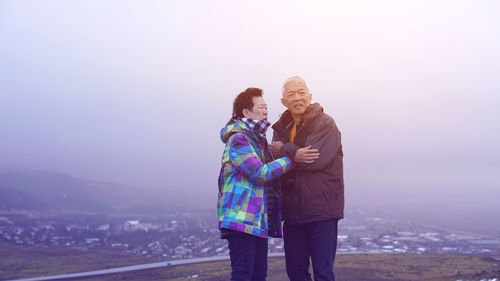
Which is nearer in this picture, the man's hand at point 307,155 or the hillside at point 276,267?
the man's hand at point 307,155

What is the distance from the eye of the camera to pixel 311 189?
499 cm

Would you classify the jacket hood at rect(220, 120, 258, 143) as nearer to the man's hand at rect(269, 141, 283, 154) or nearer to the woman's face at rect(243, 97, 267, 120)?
the woman's face at rect(243, 97, 267, 120)

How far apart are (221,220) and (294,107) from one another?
5.74 feet

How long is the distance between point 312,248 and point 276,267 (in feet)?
81.3

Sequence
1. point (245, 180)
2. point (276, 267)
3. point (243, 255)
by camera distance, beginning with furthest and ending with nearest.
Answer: point (276, 267) → point (245, 180) → point (243, 255)

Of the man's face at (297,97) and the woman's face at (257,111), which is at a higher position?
the man's face at (297,97)

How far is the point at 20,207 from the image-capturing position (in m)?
108

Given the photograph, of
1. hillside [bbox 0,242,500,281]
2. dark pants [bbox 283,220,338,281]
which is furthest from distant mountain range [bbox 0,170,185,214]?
dark pants [bbox 283,220,338,281]

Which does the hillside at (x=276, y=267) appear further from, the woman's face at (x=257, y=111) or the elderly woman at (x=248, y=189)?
the woman's face at (x=257, y=111)

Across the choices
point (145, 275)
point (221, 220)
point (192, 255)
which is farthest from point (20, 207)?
point (221, 220)

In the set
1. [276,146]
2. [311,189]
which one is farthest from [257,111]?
[311,189]

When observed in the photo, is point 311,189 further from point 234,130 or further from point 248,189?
point 234,130

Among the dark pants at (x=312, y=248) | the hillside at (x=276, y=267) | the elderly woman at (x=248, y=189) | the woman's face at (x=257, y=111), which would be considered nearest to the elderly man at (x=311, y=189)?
the dark pants at (x=312, y=248)

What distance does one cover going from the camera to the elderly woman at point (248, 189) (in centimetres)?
462
